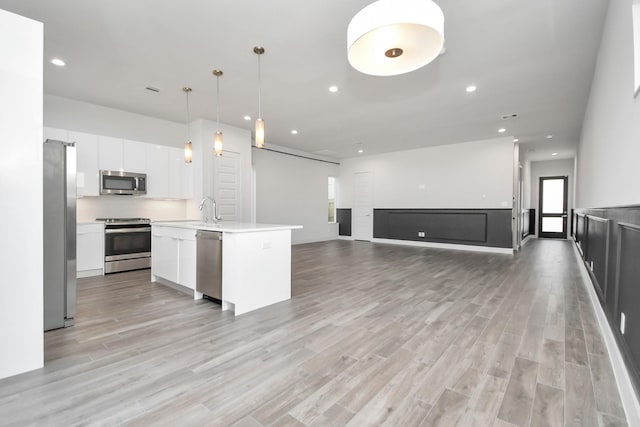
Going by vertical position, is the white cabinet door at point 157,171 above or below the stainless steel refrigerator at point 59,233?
above

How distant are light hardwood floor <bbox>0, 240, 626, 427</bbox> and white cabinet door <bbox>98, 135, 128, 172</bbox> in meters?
2.14

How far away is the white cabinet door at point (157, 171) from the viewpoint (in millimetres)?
5277

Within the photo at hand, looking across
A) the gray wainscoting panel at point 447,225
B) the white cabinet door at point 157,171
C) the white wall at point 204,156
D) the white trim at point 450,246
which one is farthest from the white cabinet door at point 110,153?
the white trim at point 450,246

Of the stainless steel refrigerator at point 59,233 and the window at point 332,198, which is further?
the window at point 332,198

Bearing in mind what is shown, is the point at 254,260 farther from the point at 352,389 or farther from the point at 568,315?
the point at 568,315

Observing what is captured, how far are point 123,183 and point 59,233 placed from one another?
2587mm

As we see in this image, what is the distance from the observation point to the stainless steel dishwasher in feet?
10.3

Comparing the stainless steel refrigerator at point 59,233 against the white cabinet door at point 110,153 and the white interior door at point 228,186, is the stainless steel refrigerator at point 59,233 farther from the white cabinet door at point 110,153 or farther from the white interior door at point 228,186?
the white interior door at point 228,186

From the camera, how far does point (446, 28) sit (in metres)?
2.76

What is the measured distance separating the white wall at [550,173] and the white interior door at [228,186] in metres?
10.3

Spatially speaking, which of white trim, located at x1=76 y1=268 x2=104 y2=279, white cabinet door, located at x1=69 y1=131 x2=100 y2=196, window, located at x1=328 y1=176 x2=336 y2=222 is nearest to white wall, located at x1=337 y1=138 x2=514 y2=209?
window, located at x1=328 y1=176 x2=336 y2=222

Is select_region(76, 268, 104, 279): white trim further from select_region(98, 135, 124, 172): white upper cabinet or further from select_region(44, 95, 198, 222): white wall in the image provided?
select_region(98, 135, 124, 172): white upper cabinet

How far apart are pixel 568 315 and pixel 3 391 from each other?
4.53m

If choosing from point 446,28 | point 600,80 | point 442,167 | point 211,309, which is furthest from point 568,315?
point 442,167
